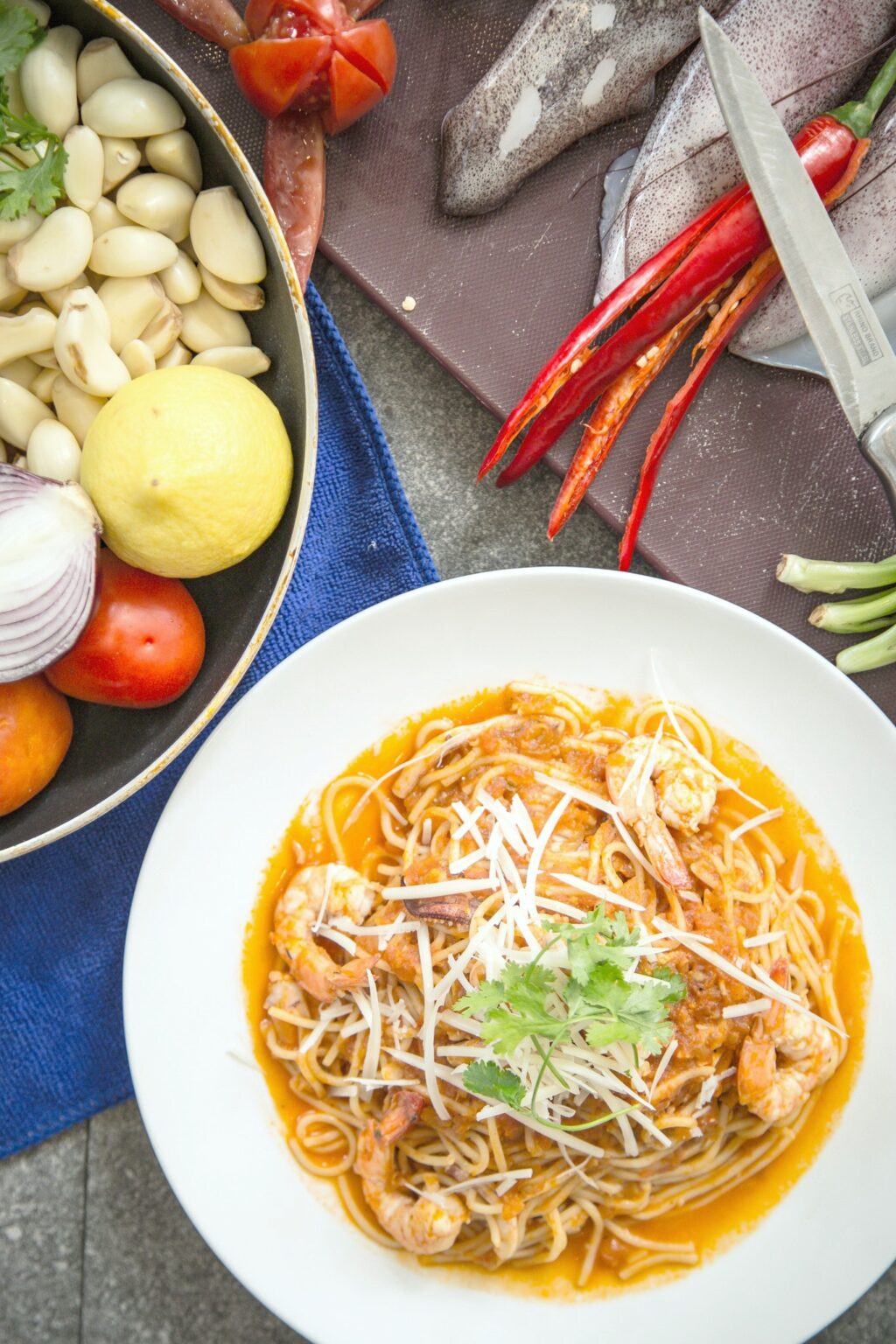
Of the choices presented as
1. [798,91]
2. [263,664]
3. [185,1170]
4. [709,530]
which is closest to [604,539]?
[709,530]

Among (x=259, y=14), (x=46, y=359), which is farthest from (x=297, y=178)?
(x=46, y=359)

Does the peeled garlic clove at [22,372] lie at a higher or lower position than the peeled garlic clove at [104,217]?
lower

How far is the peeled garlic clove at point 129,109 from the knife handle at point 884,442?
1.34 metres

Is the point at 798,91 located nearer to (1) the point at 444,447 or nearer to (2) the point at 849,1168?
(1) the point at 444,447

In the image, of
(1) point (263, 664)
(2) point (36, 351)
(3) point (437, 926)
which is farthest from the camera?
(1) point (263, 664)

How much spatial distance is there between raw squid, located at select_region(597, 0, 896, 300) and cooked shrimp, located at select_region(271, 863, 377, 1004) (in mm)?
1251

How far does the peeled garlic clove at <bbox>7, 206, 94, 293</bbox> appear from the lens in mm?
1749

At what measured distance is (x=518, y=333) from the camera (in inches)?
85.2

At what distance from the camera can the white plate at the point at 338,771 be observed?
1.93 metres

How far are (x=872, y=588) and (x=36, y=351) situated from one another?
1651 mm

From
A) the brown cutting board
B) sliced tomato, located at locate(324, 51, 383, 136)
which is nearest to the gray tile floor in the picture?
the brown cutting board

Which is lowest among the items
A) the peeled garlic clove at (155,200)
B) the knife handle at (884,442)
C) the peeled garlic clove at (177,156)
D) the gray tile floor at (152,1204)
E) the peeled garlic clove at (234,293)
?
the gray tile floor at (152,1204)

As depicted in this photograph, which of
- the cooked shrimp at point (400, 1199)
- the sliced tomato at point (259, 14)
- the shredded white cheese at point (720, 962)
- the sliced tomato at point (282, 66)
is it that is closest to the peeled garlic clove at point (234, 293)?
Answer: the sliced tomato at point (282, 66)

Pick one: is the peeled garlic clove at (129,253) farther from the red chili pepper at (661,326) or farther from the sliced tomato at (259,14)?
the red chili pepper at (661,326)
